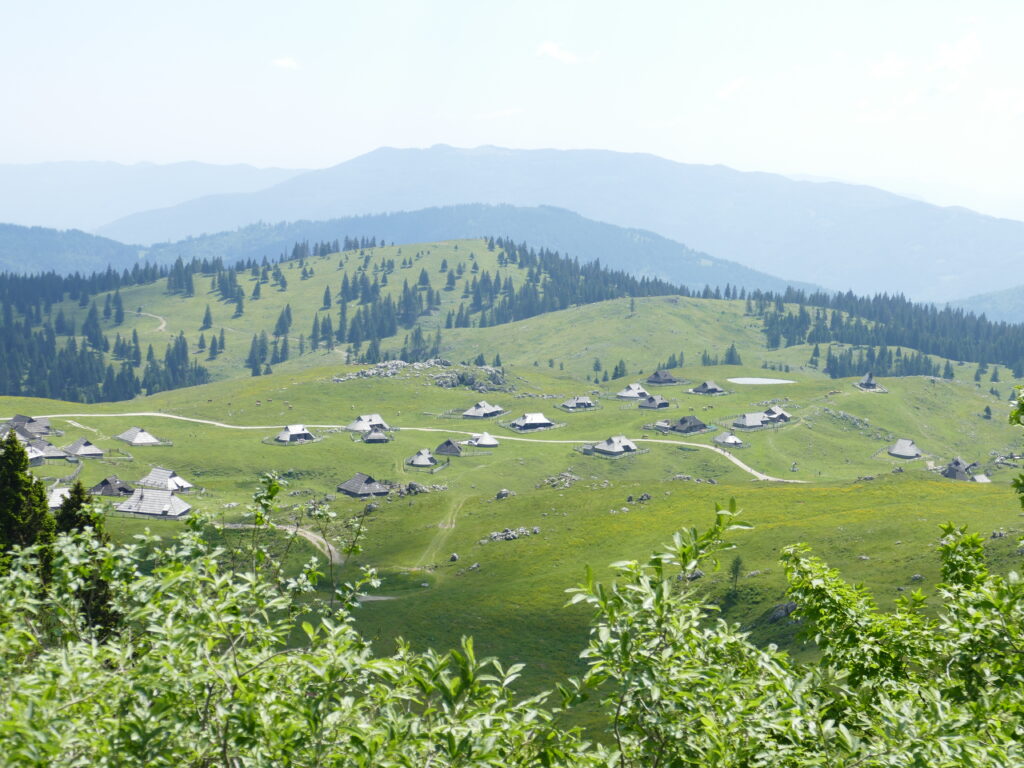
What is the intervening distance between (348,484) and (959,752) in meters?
148

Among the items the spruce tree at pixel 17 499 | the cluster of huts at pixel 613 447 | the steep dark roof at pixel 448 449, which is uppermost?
the spruce tree at pixel 17 499

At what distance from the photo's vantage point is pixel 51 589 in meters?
15.8

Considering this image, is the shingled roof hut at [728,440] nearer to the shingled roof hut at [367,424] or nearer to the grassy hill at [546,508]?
the grassy hill at [546,508]

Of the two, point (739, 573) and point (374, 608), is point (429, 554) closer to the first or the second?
point (374, 608)

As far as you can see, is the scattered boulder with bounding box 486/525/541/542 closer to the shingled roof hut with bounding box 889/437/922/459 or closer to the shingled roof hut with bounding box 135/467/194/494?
the shingled roof hut with bounding box 135/467/194/494

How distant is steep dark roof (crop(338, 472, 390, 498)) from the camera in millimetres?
149625

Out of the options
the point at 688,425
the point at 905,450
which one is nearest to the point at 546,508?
the point at 688,425

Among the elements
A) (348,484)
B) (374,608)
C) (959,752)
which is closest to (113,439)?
(348,484)

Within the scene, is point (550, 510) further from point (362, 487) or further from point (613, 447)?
point (613, 447)

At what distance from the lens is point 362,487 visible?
151125mm

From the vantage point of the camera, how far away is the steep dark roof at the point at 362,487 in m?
150

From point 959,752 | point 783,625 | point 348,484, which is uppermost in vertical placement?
point 959,752

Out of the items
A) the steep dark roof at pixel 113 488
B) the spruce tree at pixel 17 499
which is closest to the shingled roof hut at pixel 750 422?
the steep dark roof at pixel 113 488

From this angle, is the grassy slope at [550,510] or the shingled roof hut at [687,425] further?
the shingled roof hut at [687,425]
